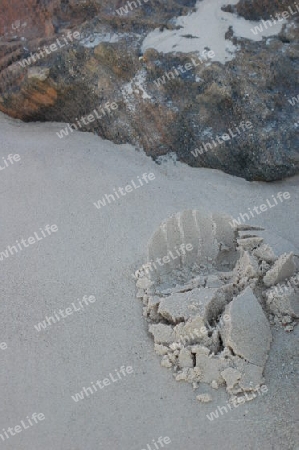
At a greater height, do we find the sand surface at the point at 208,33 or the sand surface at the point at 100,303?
the sand surface at the point at 208,33

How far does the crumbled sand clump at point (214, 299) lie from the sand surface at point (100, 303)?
125mm

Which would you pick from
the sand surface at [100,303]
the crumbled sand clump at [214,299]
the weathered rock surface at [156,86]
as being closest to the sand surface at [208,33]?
the weathered rock surface at [156,86]

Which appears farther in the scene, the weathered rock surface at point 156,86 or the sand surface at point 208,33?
the sand surface at point 208,33

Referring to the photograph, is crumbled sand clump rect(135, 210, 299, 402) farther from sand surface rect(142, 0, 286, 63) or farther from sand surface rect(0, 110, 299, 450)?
sand surface rect(142, 0, 286, 63)

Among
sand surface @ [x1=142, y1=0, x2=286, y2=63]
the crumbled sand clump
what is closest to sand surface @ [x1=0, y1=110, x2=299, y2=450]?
the crumbled sand clump

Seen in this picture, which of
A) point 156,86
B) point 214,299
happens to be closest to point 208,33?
point 156,86

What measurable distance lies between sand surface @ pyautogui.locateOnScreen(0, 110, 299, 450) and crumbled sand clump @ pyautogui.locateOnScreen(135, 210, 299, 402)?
4.9 inches

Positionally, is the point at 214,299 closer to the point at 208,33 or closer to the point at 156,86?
the point at 156,86

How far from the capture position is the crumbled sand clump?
392cm

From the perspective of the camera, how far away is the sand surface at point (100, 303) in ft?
12.6

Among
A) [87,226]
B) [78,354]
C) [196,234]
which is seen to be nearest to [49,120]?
[87,226]

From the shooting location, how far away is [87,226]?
5.23m

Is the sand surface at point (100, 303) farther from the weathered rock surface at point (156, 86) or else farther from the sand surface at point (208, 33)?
the sand surface at point (208, 33)

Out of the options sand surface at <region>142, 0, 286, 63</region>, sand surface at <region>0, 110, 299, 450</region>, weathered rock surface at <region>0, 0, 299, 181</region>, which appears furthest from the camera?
sand surface at <region>142, 0, 286, 63</region>
